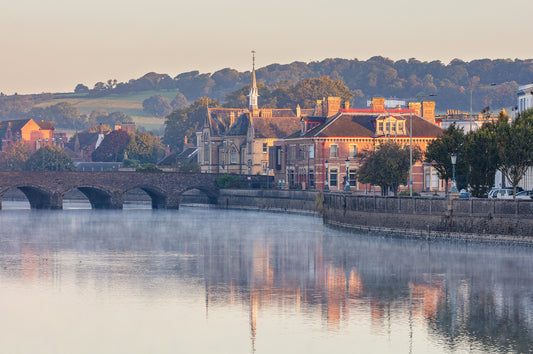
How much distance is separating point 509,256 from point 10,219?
259 ft

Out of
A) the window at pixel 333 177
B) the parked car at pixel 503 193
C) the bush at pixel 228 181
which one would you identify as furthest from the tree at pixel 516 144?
the bush at pixel 228 181

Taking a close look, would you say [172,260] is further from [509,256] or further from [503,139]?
[503,139]

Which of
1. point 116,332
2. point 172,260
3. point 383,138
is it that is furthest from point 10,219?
point 116,332

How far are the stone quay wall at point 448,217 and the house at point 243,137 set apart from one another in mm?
76263

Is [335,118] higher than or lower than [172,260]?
higher

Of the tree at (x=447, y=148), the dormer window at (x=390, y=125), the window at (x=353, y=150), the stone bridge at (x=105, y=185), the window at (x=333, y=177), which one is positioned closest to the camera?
the tree at (x=447, y=148)

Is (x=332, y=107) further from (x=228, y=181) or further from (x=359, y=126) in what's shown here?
(x=228, y=181)

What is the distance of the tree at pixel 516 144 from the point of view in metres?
79.1

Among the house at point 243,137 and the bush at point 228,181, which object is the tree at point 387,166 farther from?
the house at point 243,137

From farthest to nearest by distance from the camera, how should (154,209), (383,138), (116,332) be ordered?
(154,209), (383,138), (116,332)

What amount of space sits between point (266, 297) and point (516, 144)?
39.3 m

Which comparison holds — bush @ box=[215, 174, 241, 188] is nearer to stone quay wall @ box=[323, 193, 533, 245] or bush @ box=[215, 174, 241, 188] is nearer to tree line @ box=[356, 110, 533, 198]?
tree line @ box=[356, 110, 533, 198]

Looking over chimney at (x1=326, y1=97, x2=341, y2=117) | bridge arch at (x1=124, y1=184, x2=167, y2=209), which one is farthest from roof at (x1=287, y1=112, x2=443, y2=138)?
bridge arch at (x1=124, y1=184, x2=167, y2=209)

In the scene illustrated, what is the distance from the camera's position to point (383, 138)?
13700 cm
